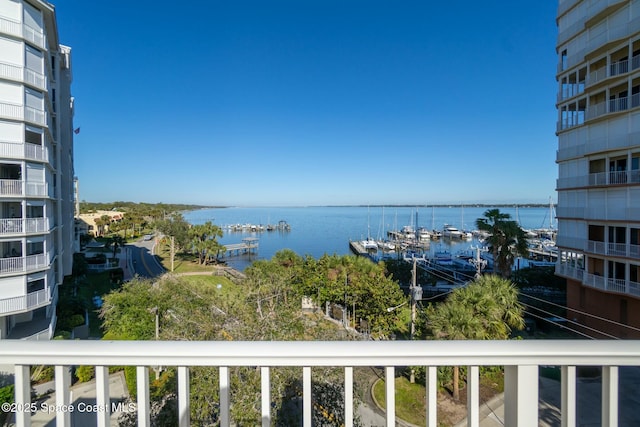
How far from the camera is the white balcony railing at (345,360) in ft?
3.94

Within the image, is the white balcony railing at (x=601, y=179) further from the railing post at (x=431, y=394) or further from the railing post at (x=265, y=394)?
the railing post at (x=265, y=394)

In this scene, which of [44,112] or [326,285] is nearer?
[44,112]

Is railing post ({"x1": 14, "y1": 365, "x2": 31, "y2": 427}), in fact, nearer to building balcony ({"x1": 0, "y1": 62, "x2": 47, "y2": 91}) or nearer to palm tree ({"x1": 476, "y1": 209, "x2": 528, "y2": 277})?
building balcony ({"x1": 0, "y1": 62, "x2": 47, "y2": 91})

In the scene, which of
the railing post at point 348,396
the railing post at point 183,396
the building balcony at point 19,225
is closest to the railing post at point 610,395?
the railing post at point 348,396

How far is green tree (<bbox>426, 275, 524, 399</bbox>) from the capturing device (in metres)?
8.73

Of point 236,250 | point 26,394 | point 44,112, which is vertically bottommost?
point 236,250

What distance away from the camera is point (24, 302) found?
1016cm

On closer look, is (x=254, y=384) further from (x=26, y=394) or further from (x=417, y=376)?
(x=417, y=376)

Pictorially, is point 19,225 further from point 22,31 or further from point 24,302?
point 22,31

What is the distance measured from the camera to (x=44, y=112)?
11078 mm

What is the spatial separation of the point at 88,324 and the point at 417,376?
14.5m

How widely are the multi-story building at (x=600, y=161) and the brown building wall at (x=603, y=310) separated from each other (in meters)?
0.04

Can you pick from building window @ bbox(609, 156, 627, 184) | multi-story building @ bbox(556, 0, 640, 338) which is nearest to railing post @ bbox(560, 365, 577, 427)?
multi-story building @ bbox(556, 0, 640, 338)

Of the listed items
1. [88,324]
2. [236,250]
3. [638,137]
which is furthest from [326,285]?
[236,250]
